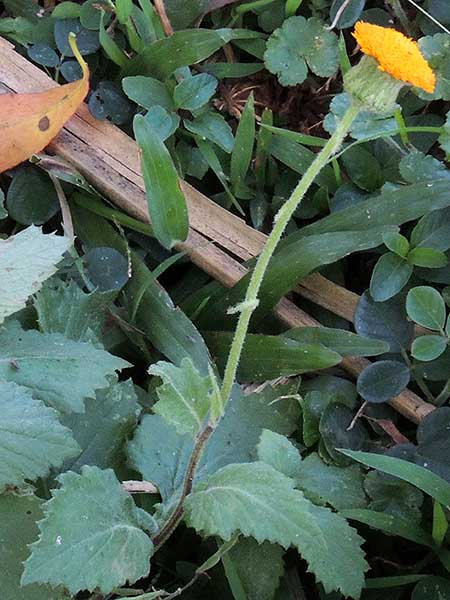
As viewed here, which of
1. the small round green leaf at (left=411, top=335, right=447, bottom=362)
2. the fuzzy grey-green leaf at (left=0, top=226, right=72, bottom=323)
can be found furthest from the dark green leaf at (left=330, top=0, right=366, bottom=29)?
the fuzzy grey-green leaf at (left=0, top=226, right=72, bottom=323)

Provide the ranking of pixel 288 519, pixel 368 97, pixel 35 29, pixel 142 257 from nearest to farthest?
pixel 368 97
pixel 288 519
pixel 142 257
pixel 35 29

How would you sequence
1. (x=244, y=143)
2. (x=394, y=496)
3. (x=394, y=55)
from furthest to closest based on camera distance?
(x=244, y=143) → (x=394, y=496) → (x=394, y=55)

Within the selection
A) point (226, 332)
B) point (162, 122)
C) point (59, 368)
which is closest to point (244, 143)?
point (162, 122)

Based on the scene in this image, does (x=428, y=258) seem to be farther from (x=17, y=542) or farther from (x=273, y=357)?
(x=17, y=542)

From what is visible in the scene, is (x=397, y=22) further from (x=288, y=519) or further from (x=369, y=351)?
(x=288, y=519)

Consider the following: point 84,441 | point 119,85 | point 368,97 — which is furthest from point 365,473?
point 119,85

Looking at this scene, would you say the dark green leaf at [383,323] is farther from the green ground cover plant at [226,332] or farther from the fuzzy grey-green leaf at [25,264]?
the fuzzy grey-green leaf at [25,264]

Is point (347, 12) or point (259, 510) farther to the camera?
point (347, 12)
